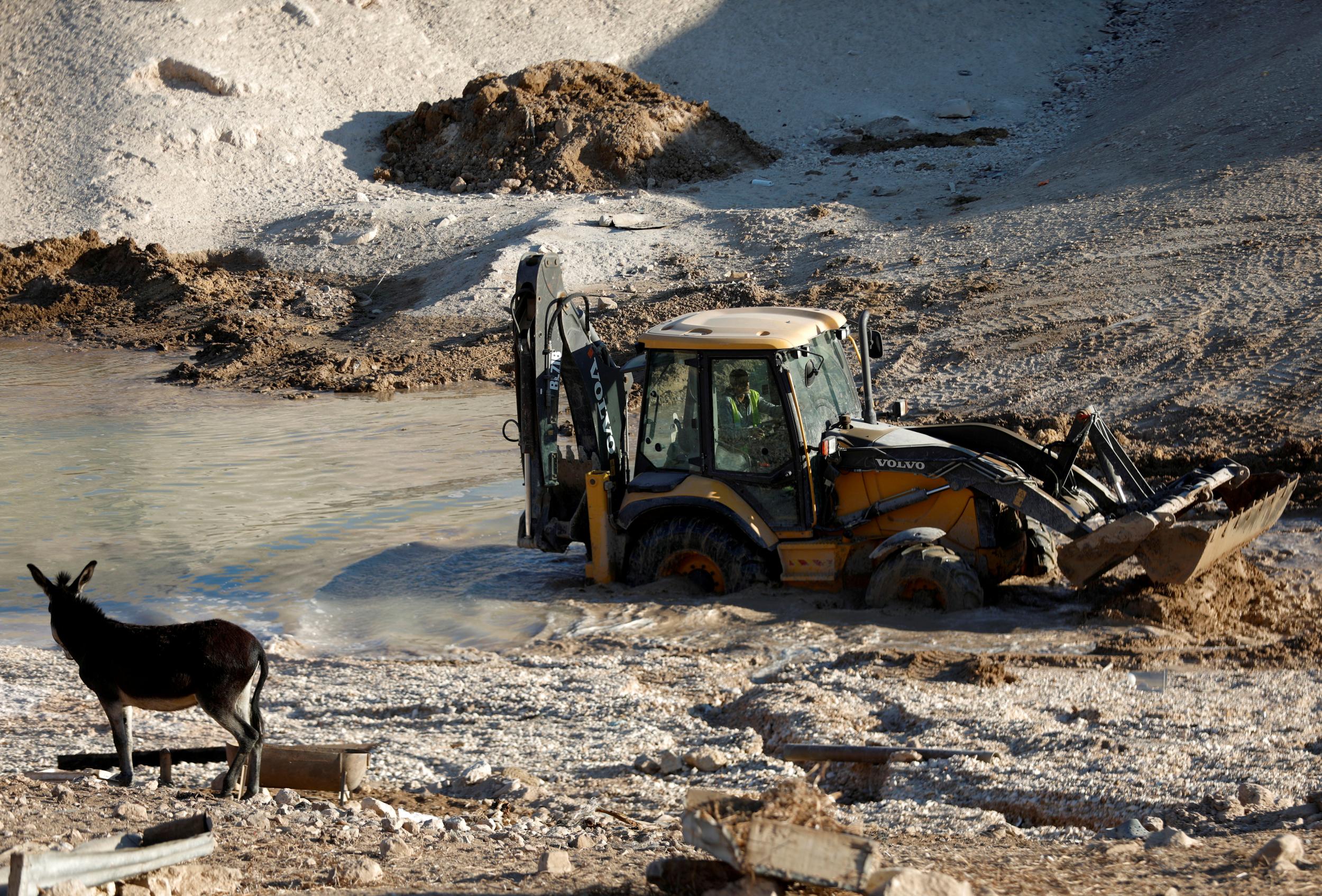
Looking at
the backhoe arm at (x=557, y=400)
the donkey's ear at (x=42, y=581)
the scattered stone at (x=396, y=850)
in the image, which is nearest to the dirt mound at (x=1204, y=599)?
the backhoe arm at (x=557, y=400)

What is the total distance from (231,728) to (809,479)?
443 centimetres

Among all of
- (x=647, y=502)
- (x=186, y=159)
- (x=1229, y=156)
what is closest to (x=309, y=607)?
(x=647, y=502)

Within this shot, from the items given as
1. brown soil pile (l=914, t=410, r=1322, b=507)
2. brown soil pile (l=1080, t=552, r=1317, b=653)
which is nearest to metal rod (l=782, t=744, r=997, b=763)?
brown soil pile (l=1080, t=552, r=1317, b=653)

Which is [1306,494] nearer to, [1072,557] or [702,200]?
[1072,557]

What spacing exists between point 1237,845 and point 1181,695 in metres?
2.42

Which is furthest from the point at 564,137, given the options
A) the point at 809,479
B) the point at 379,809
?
the point at 379,809

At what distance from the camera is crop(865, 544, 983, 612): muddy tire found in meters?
→ 8.55

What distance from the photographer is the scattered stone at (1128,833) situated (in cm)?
503

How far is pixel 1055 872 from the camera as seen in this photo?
4.47 m

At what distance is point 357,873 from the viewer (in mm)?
4641

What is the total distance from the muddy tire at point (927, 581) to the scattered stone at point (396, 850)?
4.45m

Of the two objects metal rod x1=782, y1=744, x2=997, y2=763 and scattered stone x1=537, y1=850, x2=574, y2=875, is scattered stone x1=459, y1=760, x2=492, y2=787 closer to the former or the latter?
metal rod x1=782, y1=744, x2=997, y2=763

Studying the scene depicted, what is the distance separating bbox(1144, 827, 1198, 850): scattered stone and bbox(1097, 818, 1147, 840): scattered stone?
0.07 meters

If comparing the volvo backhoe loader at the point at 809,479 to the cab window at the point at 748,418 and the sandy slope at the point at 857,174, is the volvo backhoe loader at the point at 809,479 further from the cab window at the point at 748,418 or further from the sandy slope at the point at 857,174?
the sandy slope at the point at 857,174
